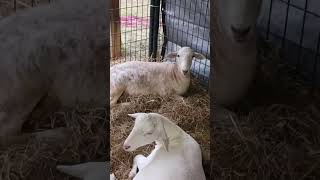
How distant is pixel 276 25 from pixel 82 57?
464 millimetres

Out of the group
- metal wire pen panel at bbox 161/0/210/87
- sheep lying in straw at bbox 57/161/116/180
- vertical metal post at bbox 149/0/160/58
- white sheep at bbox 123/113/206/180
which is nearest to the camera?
sheep lying in straw at bbox 57/161/116/180

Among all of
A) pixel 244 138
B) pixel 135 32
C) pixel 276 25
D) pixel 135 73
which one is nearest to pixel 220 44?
pixel 276 25

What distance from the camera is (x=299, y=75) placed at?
1.17 meters

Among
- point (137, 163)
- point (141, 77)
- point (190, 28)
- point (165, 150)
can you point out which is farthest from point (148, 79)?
point (165, 150)

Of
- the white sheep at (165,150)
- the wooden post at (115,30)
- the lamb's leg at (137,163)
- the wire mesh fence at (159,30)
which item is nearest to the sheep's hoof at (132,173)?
the lamb's leg at (137,163)

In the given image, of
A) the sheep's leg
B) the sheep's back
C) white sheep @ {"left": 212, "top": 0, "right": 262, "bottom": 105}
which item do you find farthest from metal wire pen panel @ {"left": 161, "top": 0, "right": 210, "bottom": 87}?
white sheep @ {"left": 212, "top": 0, "right": 262, "bottom": 105}

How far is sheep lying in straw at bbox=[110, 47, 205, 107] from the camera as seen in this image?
7.13ft

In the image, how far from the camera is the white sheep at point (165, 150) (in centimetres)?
146

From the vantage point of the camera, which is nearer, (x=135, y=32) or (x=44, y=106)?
(x=44, y=106)

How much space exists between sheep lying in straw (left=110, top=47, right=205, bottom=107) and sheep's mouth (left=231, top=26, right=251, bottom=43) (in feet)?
3.23

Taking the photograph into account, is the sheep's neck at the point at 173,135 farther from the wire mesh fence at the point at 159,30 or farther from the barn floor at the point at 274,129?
the wire mesh fence at the point at 159,30

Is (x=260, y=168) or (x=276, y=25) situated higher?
(x=276, y=25)

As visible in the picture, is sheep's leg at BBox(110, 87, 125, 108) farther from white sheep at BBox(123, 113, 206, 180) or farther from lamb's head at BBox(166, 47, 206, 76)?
white sheep at BBox(123, 113, 206, 180)

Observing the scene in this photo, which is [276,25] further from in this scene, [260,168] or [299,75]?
[260,168]
